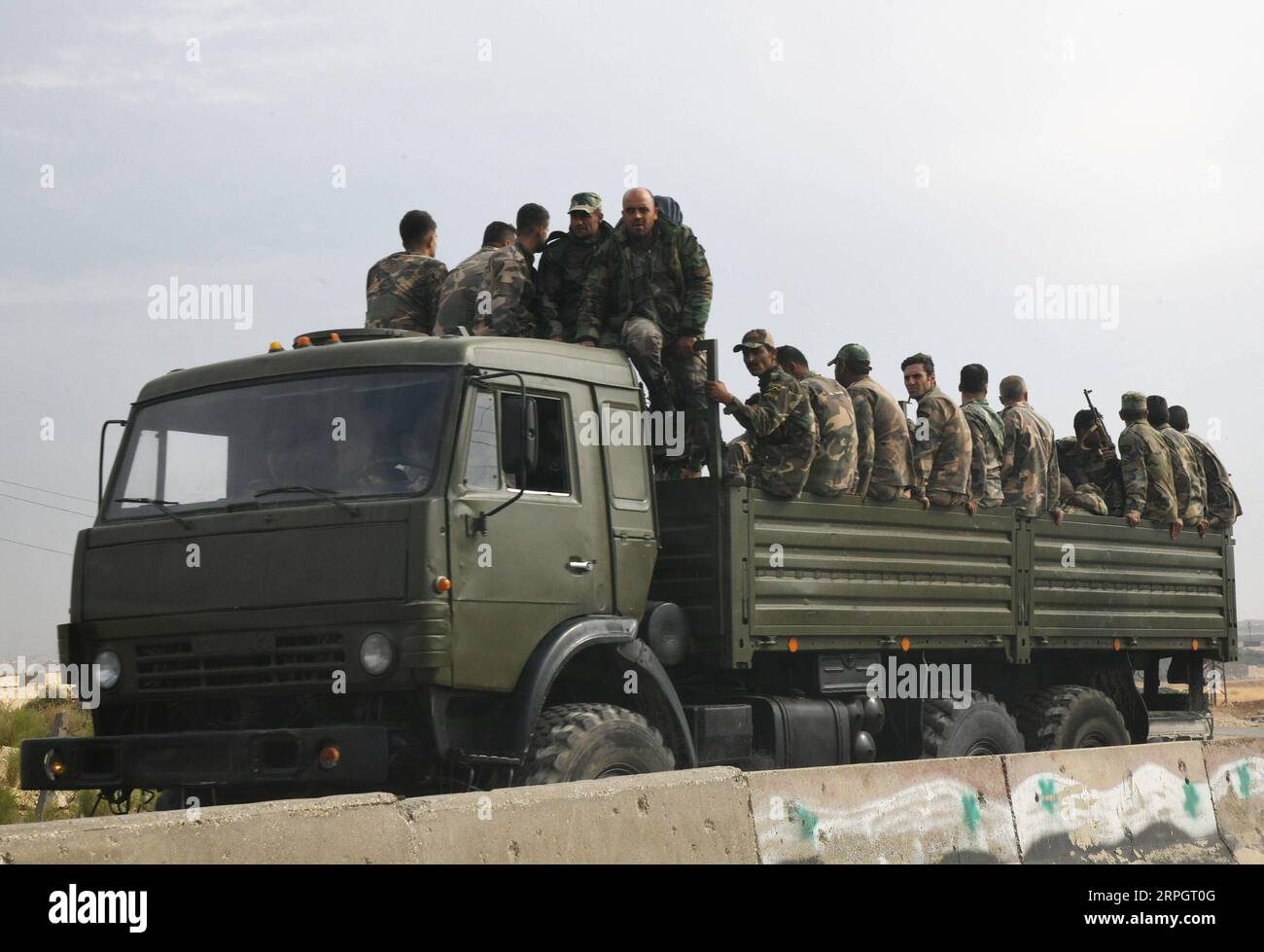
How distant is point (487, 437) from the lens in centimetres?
788

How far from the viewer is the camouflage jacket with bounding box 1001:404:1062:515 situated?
39.2 feet

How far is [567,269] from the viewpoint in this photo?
10.1m

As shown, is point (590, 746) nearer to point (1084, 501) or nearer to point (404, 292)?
point (404, 292)

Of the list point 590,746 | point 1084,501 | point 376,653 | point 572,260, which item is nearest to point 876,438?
point 572,260

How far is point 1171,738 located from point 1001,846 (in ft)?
19.0

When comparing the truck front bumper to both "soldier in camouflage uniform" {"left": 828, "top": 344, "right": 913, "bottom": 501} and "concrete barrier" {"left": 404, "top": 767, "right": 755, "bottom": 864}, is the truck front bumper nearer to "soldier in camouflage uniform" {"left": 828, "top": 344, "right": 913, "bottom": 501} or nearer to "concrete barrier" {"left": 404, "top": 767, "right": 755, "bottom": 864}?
"concrete barrier" {"left": 404, "top": 767, "right": 755, "bottom": 864}

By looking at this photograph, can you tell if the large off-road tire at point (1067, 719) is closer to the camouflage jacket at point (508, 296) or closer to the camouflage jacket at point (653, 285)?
the camouflage jacket at point (653, 285)

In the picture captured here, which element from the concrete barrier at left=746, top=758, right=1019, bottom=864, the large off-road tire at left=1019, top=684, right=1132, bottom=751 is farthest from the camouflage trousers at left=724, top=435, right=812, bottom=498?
the large off-road tire at left=1019, top=684, right=1132, bottom=751

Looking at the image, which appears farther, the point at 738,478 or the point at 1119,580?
the point at 1119,580

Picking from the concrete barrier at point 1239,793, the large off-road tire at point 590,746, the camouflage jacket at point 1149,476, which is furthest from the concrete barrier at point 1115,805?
the camouflage jacket at point 1149,476

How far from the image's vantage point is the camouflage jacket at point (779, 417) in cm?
963

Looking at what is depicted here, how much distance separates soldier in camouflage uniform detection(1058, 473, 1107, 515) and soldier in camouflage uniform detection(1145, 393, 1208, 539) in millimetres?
743

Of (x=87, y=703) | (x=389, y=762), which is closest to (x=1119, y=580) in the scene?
(x=389, y=762)
